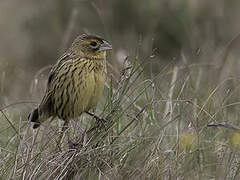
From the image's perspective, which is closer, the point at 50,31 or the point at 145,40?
the point at 145,40

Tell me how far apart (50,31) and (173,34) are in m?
2.44

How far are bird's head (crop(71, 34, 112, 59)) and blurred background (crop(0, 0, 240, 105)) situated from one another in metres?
4.44

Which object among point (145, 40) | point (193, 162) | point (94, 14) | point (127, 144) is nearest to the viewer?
point (193, 162)

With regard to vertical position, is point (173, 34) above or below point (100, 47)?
below

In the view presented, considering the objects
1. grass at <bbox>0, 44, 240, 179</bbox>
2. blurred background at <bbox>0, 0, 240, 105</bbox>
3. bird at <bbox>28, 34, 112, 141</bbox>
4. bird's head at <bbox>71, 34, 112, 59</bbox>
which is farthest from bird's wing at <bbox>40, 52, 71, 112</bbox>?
blurred background at <bbox>0, 0, 240, 105</bbox>

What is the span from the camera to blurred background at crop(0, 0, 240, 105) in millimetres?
10930

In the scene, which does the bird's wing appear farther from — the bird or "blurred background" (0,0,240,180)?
"blurred background" (0,0,240,180)

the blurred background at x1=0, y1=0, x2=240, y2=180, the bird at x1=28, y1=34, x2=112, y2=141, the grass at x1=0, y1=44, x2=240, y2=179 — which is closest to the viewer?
the grass at x1=0, y1=44, x2=240, y2=179

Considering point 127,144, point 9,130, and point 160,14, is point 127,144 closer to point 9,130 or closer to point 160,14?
point 9,130

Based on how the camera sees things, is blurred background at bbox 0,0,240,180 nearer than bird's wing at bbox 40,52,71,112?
Yes

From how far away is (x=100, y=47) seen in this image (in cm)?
558

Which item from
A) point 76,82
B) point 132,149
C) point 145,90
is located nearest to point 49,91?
point 76,82

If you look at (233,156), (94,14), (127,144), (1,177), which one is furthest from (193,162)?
(94,14)

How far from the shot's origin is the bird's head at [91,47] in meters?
5.54
